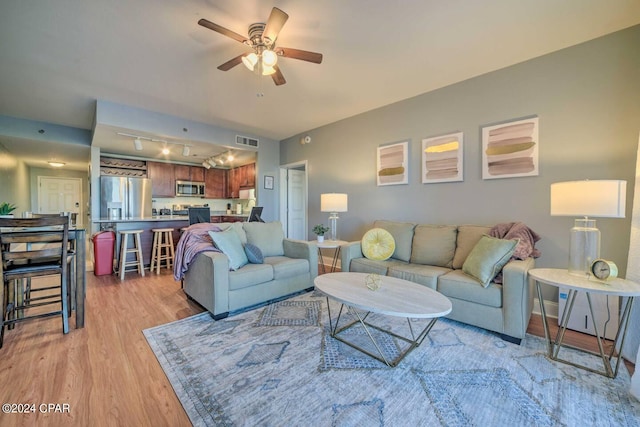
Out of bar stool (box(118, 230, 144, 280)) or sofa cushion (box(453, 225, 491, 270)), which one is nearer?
sofa cushion (box(453, 225, 491, 270))

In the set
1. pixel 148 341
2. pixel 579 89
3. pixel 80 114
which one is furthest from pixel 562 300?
pixel 80 114

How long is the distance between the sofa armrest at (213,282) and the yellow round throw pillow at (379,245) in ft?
5.37

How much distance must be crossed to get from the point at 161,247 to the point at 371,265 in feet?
12.1

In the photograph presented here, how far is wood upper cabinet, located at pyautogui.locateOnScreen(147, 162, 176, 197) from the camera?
21.7 ft

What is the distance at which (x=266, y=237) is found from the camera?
3.40m

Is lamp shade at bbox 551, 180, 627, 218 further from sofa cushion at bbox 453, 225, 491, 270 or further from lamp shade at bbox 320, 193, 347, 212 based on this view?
lamp shade at bbox 320, 193, 347, 212

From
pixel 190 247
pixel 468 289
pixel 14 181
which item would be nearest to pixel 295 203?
pixel 190 247

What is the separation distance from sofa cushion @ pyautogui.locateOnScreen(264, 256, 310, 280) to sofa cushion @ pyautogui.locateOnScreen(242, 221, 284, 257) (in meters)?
0.17

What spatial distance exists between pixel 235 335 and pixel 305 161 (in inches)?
150

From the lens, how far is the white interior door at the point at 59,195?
769cm

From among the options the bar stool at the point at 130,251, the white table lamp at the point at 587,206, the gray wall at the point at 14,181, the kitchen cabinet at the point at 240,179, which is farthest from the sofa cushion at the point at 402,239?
the gray wall at the point at 14,181

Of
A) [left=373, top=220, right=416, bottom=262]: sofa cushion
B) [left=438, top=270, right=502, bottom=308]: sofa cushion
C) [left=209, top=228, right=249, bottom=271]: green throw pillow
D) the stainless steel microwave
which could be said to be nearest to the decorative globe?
[left=438, top=270, right=502, bottom=308]: sofa cushion

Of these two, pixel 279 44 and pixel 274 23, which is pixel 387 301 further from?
pixel 279 44

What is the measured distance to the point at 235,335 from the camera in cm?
219
